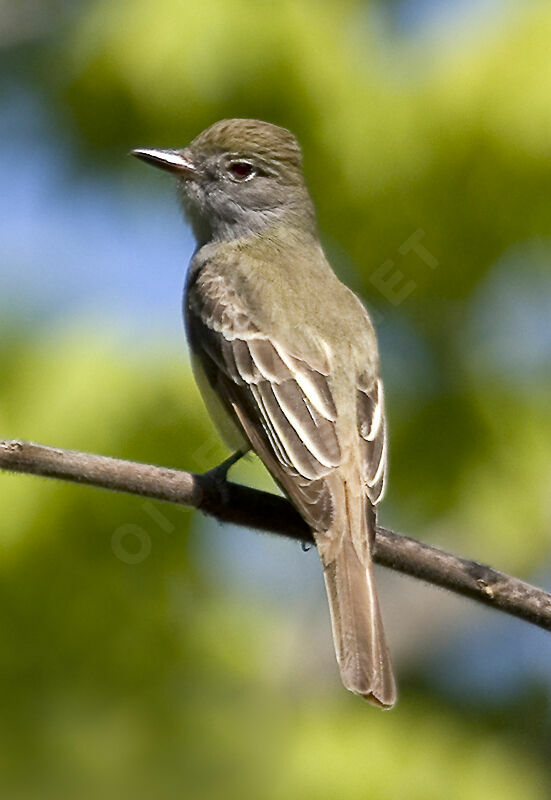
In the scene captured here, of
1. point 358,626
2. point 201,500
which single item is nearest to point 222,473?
point 201,500

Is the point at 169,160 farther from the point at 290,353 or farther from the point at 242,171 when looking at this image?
the point at 290,353

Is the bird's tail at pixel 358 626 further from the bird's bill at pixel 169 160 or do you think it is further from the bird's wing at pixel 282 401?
the bird's bill at pixel 169 160

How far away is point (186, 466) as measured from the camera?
4887 mm

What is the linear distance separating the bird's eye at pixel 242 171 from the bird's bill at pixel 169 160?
25cm

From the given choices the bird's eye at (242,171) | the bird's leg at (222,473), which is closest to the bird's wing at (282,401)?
the bird's leg at (222,473)

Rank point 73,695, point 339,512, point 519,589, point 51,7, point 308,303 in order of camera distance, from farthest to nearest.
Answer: point 51,7, point 308,303, point 73,695, point 339,512, point 519,589

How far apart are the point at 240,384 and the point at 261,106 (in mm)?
1133

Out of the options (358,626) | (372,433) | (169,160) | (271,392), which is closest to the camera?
(358,626)

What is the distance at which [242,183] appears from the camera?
235 inches

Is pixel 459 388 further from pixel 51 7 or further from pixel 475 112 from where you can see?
pixel 51 7

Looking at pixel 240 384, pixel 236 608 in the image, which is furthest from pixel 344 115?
pixel 236 608

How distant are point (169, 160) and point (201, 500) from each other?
204 centimetres

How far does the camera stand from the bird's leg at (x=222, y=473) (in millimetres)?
4051

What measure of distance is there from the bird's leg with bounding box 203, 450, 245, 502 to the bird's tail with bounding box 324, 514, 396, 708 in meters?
0.41
